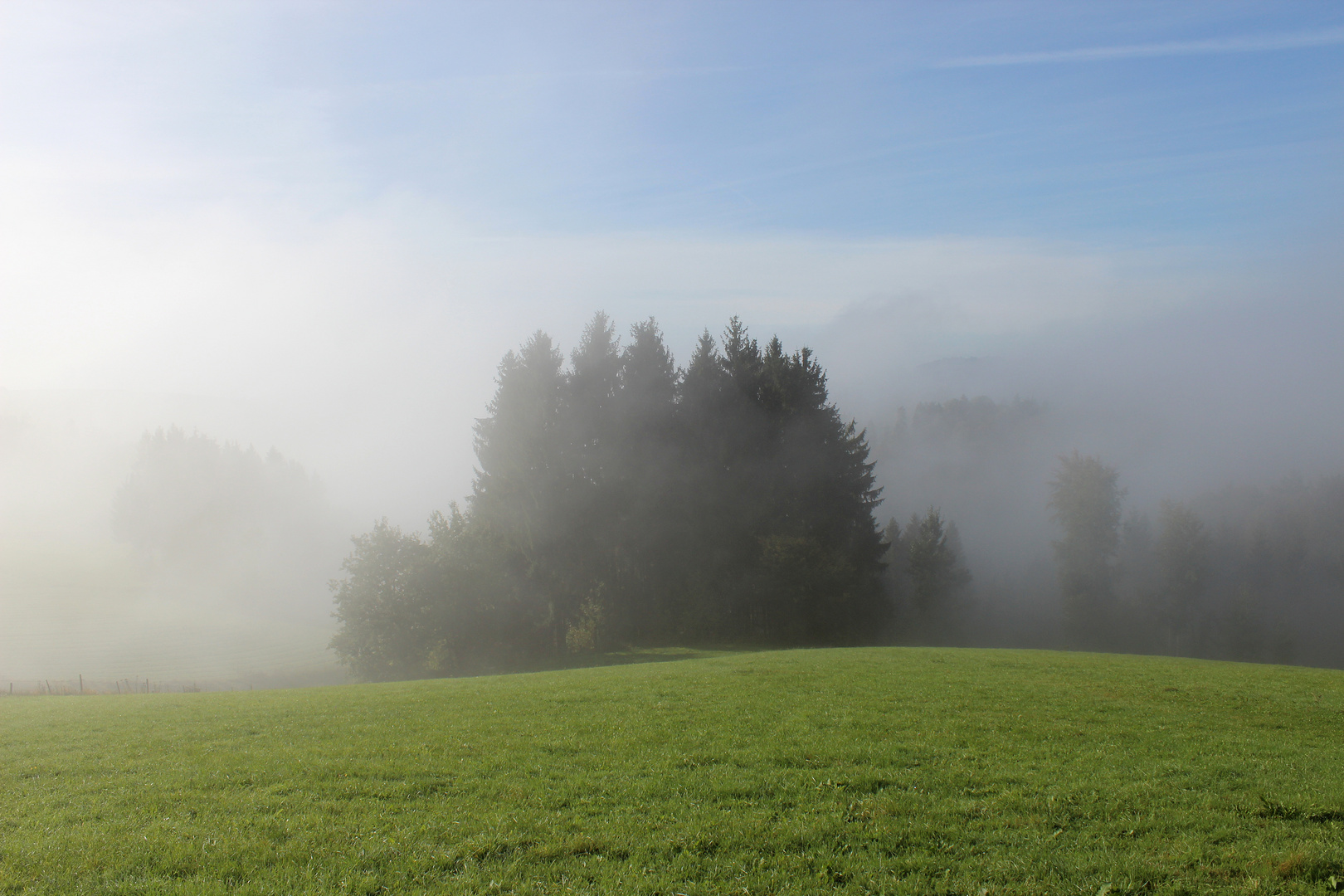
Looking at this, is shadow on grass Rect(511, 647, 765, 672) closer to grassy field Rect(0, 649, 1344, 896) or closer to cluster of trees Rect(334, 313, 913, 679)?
cluster of trees Rect(334, 313, 913, 679)

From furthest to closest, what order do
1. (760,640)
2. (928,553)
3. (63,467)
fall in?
(63,467), (928,553), (760,640)

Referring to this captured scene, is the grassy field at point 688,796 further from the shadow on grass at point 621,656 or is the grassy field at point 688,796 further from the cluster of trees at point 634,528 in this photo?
the cluster of trees at point 634,528

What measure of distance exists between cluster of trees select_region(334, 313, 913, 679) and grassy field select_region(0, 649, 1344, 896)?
28827 millimetres

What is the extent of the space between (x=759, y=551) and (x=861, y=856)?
1760 inches

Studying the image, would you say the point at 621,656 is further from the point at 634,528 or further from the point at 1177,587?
the point at 1177,587

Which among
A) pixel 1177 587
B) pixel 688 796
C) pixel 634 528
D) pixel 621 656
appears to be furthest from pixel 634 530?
pixel 1177 587

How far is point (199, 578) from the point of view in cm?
10006

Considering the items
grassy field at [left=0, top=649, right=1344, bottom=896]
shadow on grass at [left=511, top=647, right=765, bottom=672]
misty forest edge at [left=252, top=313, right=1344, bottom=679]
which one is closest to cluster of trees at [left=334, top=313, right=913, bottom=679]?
misty forest edge at [left=252, top=313, right=1344, bottom=679]

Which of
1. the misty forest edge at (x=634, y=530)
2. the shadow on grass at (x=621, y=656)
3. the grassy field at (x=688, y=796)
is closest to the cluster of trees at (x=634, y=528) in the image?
the misty forest edge at (x=634, y=530)

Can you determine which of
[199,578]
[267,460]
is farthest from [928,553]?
[267,460]

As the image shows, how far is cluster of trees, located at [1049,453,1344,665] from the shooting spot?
69875mm

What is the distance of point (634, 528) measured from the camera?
50406 mm

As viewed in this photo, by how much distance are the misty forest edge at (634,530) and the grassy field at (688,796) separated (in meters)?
28.8

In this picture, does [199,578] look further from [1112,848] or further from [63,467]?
[1112,848]
